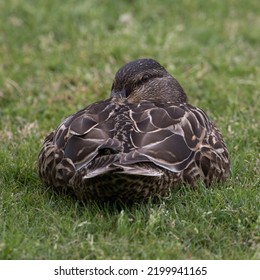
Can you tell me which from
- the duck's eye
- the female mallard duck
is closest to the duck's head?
the duck's eye

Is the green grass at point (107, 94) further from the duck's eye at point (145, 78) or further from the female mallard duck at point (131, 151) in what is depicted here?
the duck's eye at point (145, 78)

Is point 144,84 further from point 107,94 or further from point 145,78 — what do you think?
point 107,94

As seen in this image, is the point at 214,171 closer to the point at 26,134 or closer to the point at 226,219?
the point at 226,219

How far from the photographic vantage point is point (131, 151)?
5320 mm

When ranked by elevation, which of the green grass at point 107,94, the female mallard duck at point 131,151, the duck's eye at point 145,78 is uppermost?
the duck's eye at point 145,78

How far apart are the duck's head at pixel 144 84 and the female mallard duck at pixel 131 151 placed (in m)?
0.54

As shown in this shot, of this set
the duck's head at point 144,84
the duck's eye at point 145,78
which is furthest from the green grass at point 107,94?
the duck's eye at point 145,78

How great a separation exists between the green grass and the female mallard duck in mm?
143

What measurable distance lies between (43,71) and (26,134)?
2.17m

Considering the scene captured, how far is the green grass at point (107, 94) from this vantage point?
16.6 ft

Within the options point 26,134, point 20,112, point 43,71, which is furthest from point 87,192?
point 43,71

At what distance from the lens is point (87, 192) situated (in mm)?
5496

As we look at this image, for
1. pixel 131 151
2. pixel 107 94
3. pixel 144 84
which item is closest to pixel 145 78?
pixel 144 84

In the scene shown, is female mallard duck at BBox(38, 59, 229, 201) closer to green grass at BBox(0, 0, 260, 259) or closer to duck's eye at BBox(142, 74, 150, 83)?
green grass at BBox(0, 0, 260, 259)
